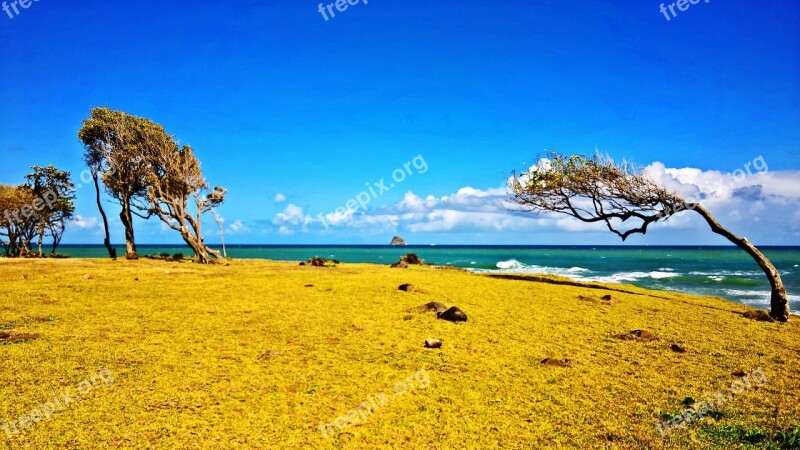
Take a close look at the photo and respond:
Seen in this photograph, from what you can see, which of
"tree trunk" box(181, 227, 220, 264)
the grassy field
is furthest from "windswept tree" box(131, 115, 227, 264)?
the grassy field

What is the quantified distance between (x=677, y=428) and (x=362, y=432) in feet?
15.1

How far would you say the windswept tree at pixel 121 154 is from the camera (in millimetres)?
34844

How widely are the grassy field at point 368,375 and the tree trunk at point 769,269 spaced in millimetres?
1445

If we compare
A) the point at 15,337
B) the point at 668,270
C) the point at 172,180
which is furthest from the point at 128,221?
the point at 668,270

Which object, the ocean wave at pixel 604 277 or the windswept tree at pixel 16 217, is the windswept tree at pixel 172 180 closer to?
the windswept tree at pixel 16 217

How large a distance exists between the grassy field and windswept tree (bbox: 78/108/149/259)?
22.5 metres

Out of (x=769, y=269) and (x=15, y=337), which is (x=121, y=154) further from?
(x=769, y=269)

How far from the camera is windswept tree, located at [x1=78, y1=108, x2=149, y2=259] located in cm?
3484

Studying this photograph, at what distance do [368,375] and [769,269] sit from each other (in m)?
16.4

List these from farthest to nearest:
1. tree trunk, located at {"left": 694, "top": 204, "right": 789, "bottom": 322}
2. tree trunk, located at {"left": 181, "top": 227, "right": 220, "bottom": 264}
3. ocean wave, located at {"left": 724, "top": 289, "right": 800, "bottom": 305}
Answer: tree trunk, located at {"left": 181, "top": 227, "right": 220, "bottom": 264} → ocean wave, located at {"left": 724, "top": 289, "right": 800, "bottom": 305} → tree trunk, located at {"left": 694, "top": 204, "right": 789, "bottom": 322}

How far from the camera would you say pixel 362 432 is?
6.27 meters

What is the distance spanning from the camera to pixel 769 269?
16.5 metres

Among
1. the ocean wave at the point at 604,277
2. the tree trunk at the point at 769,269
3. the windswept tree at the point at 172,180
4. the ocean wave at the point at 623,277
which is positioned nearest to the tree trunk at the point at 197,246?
the windswept tree at the point at 172,180

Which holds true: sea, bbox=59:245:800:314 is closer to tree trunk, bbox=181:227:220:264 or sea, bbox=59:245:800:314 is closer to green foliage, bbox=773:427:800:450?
green foliage, bbox=773:427:800:450
